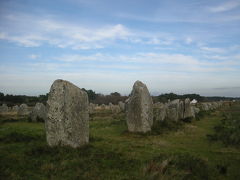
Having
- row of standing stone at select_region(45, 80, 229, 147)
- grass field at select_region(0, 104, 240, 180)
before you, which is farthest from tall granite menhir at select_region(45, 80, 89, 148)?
grass field at select_region(0, 104, 240, 180)

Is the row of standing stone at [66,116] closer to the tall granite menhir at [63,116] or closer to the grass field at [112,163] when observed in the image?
the tall granite menhir at [63,116]

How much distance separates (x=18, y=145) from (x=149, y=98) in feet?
26.4

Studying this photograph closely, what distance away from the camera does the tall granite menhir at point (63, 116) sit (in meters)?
9.86

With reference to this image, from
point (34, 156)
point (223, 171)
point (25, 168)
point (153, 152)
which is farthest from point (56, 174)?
point (223, 171)

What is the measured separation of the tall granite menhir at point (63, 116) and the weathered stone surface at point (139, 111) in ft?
17.5

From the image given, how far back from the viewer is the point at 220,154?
1011 cm

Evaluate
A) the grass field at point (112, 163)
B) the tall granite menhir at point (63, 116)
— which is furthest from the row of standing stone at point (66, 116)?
the grass field at point (112, 163)

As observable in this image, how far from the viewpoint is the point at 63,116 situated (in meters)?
9.90

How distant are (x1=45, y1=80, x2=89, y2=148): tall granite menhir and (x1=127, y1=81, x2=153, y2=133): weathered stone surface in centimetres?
534

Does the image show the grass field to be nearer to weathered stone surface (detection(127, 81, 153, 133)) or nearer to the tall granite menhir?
the tall granite menhir

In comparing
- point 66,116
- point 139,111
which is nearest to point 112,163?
point 66,116

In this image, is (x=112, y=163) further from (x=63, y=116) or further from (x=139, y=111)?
(x=139, y=111)

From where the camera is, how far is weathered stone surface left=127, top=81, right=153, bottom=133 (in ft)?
49.3

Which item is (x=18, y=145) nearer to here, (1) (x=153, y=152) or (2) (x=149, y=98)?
(1) (x=153, y=152)
